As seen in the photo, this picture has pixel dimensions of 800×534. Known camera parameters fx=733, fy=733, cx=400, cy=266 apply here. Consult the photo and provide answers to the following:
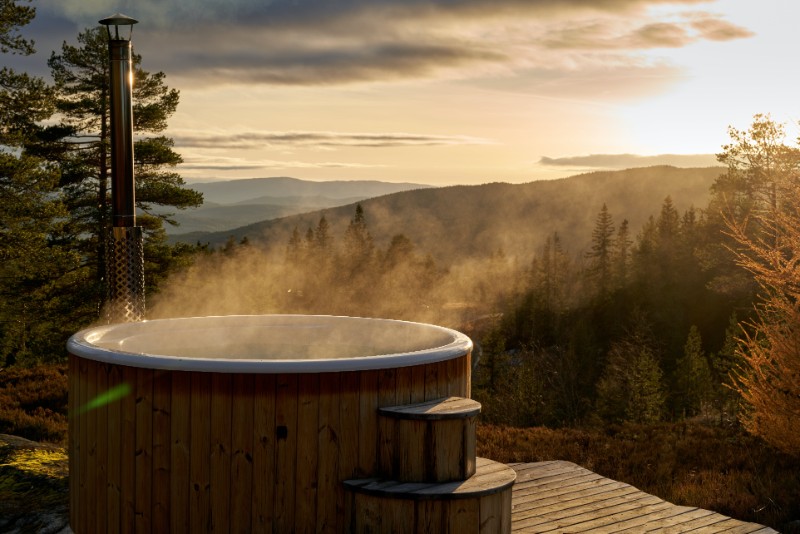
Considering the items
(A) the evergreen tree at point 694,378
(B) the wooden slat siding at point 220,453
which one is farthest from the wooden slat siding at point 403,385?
(A) the evergreen tree at point 694,378

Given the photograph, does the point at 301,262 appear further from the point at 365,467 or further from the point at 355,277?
the point at 365,467

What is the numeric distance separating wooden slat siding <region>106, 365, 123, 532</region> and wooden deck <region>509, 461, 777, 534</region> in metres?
2.51

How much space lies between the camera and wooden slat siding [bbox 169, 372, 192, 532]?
3.81 metres

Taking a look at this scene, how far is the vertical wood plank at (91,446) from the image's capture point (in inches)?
168

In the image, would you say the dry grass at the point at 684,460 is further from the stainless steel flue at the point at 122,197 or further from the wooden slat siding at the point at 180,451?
the wooden slat siding at the point at 180,451

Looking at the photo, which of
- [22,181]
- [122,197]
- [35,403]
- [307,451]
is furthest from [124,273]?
[22,181]

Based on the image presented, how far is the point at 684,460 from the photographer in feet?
26.1

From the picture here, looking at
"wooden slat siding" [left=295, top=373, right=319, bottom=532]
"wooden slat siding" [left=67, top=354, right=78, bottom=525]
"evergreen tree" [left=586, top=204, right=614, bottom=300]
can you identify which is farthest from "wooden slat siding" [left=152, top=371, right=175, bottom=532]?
"evergreen tree" [left=586, top=204, right=614, bottom=300]

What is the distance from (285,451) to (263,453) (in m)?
0.11

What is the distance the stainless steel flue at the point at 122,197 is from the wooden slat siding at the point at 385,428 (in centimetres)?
343

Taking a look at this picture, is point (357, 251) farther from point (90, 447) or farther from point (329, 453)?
point (329, 453)

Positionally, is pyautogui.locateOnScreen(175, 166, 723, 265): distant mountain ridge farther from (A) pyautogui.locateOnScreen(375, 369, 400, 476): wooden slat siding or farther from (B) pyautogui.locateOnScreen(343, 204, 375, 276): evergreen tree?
(A) pyautogui.locateOnScreen(375, 369, 400, 476): wooden slat siding

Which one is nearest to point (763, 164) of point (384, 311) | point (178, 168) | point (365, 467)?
point (178, 168)

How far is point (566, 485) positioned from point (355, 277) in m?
62.6
